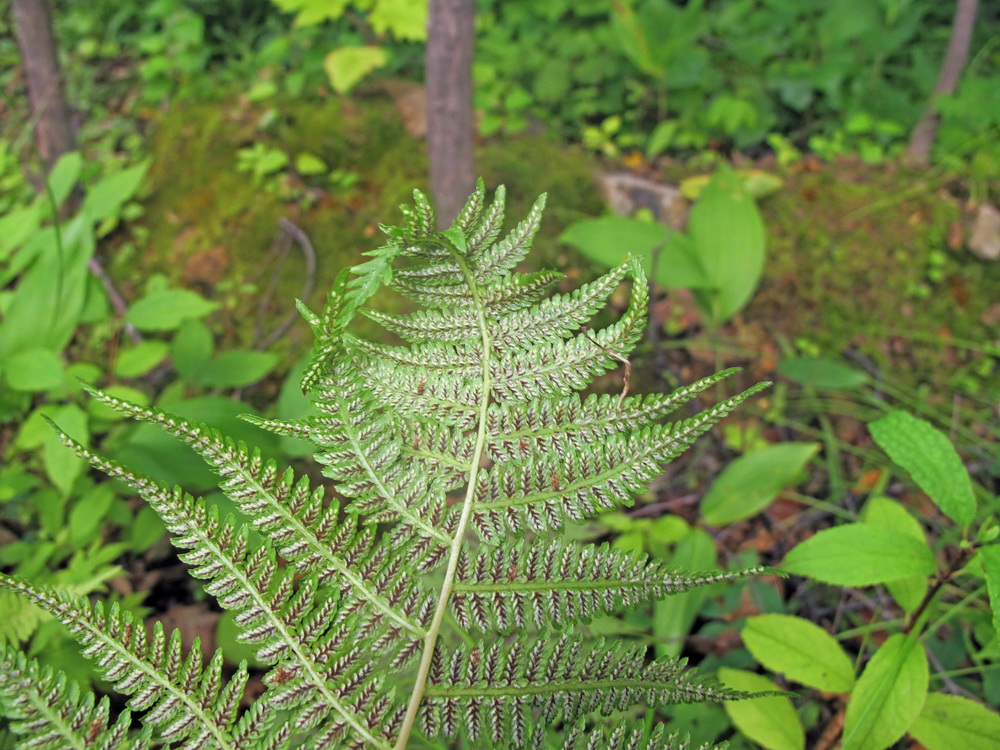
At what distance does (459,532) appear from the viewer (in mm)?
741

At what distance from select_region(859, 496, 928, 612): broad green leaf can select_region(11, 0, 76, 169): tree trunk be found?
3.77 m

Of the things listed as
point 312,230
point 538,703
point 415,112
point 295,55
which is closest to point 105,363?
point 312,230

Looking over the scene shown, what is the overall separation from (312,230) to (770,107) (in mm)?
2681

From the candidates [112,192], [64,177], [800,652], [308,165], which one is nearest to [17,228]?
[64,177]

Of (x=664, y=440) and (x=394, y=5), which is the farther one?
(x=394, y=5)

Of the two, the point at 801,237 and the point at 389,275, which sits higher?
the point at 389,275

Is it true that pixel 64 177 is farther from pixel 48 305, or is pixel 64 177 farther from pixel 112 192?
pixel 48 305

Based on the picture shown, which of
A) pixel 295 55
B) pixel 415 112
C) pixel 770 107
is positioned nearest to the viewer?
pixel 415 112

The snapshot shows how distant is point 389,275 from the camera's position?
0.65 meters

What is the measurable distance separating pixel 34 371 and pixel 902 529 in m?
2.41

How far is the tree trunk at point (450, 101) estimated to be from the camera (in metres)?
2.04

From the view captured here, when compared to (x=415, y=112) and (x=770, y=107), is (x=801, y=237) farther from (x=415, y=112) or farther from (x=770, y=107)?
(x=415, y=112)

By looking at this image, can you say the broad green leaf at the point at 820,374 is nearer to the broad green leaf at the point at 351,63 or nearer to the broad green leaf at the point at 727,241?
the broad green leaf at the point at 727,241

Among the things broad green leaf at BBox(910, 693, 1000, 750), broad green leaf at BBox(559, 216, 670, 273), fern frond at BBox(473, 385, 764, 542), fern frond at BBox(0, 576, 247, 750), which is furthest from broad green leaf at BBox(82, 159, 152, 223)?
broad green leaf at BBox(910, 693, 1000, 750)
